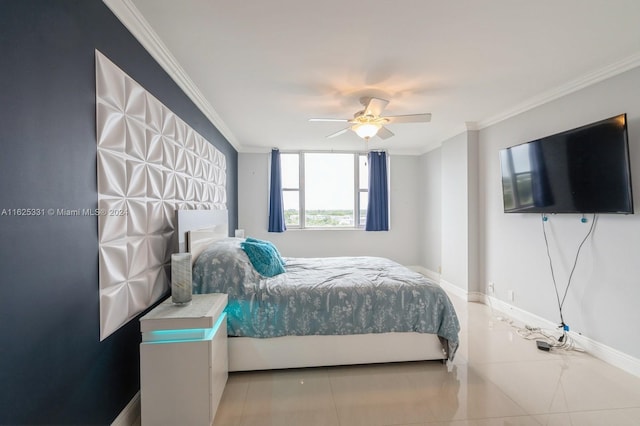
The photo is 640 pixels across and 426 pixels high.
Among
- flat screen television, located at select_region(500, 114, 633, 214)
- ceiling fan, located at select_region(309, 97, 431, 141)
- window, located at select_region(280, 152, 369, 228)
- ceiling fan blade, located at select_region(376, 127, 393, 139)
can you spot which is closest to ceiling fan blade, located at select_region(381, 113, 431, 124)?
ceiling fan, located at select_region(309, 97, 431, 141)

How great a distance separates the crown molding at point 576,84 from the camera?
2.28 m

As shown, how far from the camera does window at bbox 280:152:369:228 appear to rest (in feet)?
18.2

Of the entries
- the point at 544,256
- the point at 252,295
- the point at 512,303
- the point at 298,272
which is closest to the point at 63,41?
the point at 252,295

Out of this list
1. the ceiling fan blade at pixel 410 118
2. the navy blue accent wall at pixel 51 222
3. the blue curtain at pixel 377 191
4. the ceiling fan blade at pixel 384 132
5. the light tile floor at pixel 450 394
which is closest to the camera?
the navy blue accent wall at pixel 51 222

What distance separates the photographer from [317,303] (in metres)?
2.30

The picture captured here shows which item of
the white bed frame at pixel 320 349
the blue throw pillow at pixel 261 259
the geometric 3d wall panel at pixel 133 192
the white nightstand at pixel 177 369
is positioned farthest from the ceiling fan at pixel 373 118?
the white nightstand at pixel 177 369

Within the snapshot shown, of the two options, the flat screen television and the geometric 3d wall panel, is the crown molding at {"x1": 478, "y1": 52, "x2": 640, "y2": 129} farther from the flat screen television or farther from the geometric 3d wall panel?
the geometric 3d wall panel

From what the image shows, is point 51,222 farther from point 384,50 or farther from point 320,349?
point 384,50

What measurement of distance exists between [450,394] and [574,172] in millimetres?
2327

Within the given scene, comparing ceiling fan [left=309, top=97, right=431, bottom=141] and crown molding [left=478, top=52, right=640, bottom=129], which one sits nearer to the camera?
crown molding [left=478, top=52, right=640, bottom=129]

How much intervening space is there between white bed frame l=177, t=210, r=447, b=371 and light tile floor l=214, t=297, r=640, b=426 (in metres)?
0.09

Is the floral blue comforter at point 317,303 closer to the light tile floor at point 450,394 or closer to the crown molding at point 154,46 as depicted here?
the light tile floor at point 450,394

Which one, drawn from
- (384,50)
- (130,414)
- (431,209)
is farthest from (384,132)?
(130,414)

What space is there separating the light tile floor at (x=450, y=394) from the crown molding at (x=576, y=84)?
2570 millimetres
